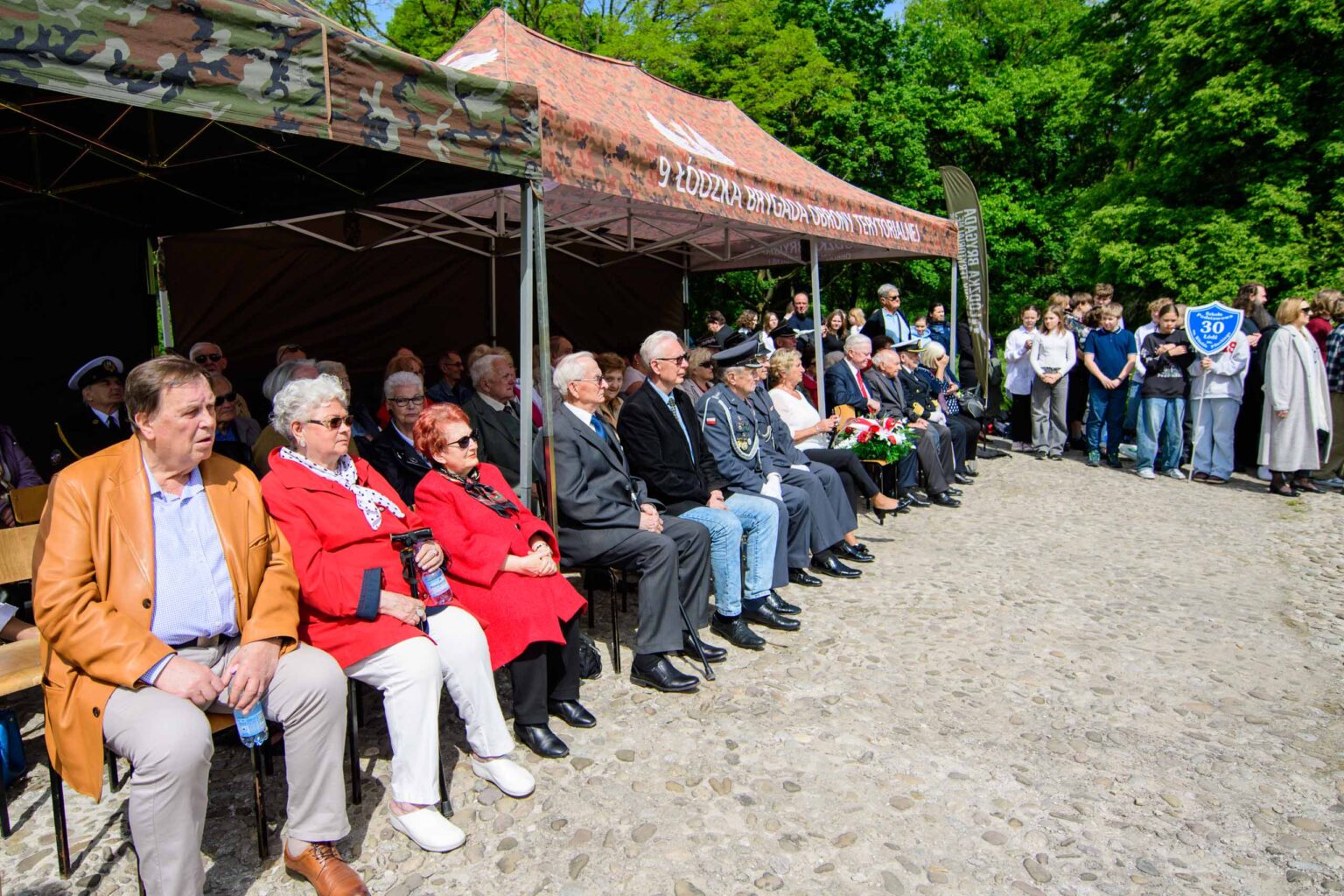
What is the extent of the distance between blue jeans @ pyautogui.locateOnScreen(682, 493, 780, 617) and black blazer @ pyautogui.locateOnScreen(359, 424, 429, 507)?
1.35 metres

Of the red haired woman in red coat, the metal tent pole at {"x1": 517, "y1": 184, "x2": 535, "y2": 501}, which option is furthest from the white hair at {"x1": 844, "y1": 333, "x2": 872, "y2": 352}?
the red haired woman in red coat

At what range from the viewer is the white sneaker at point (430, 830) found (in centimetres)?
266

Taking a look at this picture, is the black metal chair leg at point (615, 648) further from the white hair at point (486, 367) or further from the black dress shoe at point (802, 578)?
the black dress shoe at point (802, 578)

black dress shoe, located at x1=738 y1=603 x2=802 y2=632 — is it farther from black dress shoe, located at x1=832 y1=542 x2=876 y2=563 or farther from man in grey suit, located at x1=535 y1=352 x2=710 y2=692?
black dress shoe, located at x1=832 y1=542 x2=876 y2=563

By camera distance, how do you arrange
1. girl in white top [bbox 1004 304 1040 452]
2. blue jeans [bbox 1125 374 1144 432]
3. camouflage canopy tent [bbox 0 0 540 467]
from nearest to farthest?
camouflage canopy tent [bbox 0 0 540 467] < blue jeans [bbox 1125 374 1144 432] < girl in white top [bbox 1004 304 1040 452]

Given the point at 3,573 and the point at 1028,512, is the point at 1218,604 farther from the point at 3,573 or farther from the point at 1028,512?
the point at 3,573

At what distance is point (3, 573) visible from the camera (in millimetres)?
3230

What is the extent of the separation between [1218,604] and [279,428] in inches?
200

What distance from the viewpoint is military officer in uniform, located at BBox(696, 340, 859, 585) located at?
497 centimetres

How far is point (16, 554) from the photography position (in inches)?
129

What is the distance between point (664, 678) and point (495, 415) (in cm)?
166

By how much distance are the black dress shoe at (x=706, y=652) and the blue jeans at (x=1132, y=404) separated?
684 centimetres

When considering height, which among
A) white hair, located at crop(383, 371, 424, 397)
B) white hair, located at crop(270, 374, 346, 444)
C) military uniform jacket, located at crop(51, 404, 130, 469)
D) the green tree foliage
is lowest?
military uniform jacket, located at crop(51, 404, 130, 469)

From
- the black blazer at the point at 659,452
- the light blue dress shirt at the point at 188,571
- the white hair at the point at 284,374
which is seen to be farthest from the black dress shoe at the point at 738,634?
the white hair at the point at 284,374
